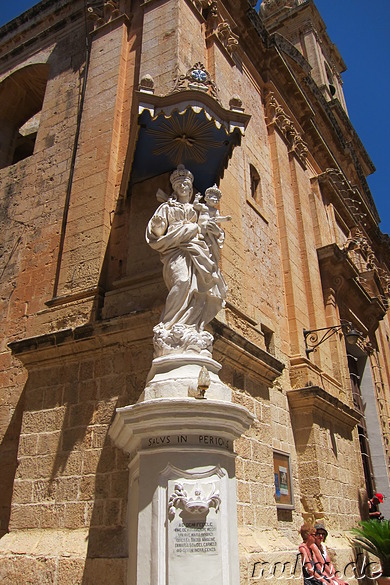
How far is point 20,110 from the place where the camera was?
12.3 metres

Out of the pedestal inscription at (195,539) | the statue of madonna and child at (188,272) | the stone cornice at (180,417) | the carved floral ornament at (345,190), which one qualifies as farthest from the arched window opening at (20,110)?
the pedestal inscription at (195,539)

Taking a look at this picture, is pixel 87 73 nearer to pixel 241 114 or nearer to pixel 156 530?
pixel 241 114

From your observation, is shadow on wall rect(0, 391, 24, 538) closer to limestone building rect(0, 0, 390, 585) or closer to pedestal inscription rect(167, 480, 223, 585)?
limestone building rect(0, 0, 390, 585)

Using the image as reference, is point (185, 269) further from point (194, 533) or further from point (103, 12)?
point (103, 12)

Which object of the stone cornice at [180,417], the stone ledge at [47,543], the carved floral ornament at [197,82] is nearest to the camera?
the stone cornice at [180,417]

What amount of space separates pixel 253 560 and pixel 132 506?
1624mm

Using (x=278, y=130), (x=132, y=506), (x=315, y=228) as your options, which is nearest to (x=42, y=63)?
(x=278, y=130)

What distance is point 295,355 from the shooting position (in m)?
9.38

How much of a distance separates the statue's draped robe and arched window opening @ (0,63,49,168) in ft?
25.6

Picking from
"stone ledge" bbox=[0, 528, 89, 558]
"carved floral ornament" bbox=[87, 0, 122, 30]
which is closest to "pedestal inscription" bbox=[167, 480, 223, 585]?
"stone ledge" bbox=[0, 528, 89, 558]

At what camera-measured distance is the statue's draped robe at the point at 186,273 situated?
15.8ft

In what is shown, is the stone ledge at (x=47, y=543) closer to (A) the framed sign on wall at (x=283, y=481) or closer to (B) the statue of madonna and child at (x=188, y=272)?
(B) the statue of madonna and child at (x=188, y=272)

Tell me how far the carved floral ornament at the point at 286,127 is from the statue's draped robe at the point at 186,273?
7650mm

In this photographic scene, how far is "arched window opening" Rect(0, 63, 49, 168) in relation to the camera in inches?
453
